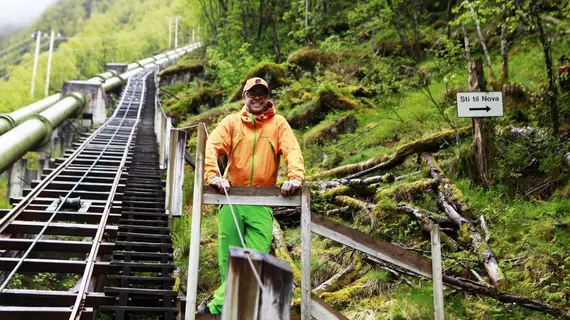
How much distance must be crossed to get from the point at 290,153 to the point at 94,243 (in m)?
3.39

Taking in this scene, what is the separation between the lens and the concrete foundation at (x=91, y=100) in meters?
26.0

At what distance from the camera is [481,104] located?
6.49 meters

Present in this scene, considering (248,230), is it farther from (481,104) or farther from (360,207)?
(481,104)

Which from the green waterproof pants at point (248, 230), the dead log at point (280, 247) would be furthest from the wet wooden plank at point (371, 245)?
the dead log at point (280, 247)

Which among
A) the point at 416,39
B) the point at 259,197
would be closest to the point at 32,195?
the point at 259,197

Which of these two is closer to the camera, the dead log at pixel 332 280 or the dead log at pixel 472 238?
the dead log at pixel 472 238

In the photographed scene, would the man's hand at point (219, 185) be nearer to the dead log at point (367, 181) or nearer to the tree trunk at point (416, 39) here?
the dead log at point (367, 181)

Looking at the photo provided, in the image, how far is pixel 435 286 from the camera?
322 cm

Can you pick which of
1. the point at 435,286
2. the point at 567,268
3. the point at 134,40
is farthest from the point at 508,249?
the point at 134,40

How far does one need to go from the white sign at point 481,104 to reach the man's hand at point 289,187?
399 centimetres

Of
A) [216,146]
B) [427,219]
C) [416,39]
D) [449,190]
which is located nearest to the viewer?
[216,146]

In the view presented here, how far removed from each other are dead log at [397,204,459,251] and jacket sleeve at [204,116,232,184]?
9.74 ft

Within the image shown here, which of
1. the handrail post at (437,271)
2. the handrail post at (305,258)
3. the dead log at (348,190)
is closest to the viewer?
the handrail post at (305,258)

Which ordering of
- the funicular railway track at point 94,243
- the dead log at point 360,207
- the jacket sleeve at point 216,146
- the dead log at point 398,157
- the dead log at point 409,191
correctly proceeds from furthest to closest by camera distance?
the dead log at point 398,157 < the dead log at point 409,191 < the dead log at point 360,207 < the funicular railway track at point 94,243 < the jacket sleeve at point 216,146
